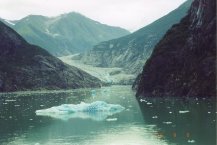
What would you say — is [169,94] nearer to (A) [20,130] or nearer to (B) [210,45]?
(B) [210,45]

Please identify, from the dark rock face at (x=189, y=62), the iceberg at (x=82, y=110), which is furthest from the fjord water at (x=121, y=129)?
the dark rock face at (x=189, y=62)

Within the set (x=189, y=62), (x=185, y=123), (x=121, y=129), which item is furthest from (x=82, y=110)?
(x=189, y=62)

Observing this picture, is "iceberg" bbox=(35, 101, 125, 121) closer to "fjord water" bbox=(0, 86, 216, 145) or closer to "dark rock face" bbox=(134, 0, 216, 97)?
"fjord water" bbox=(0, 86, 216, 145)

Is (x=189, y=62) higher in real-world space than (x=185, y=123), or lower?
higher

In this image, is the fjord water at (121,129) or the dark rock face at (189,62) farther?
the dark rock face at (189,62)

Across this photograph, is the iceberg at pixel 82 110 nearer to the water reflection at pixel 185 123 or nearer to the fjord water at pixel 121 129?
the fjord water at pixel 121 129

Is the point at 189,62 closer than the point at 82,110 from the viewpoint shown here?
No

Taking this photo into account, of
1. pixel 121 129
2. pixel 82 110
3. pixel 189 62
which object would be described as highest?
pixel 189 62

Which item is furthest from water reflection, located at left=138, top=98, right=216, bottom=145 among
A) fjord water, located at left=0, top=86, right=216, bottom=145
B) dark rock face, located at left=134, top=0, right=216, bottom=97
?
dark rock face, located at left=134, top=0, right=216, bottom=97

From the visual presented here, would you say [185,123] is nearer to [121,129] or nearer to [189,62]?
[121,129]
